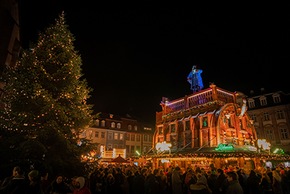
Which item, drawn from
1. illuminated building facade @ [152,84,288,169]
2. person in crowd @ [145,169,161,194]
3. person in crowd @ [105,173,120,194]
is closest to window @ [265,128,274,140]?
illuminated building facade @ [152,84,288,169]

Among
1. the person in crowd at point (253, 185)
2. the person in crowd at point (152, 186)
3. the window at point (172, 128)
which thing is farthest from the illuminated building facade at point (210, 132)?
the person in crowd at point (152, 186)

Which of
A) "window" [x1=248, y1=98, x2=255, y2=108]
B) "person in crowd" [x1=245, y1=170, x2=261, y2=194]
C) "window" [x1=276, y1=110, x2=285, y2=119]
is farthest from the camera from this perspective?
"window" [x1=248, y1=98, x2=255, y2=108]

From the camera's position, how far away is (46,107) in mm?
10188

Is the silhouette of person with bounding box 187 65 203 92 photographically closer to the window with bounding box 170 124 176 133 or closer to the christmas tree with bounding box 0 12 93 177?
the window with bounding box 170 124 176 133

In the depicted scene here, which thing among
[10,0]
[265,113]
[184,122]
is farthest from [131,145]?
[10,0]

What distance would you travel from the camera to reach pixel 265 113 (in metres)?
35.8

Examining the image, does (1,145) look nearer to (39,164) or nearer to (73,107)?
(39,164)

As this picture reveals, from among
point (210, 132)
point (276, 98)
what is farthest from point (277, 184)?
point (276, 98)

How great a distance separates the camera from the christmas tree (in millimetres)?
9602

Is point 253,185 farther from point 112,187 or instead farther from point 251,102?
point 251,102

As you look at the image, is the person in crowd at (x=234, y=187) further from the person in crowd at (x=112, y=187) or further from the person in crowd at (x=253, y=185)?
the person in crowd at (x=112, y=187)

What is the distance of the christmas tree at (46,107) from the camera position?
378 inches

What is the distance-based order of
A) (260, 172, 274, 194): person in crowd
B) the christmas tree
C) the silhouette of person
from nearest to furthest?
(260, 172, 274, 194): person in crowd
the christmas tree
the silhouette of person

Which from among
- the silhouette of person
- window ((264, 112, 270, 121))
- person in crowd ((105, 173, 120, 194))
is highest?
the silhouette of person
